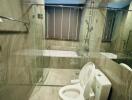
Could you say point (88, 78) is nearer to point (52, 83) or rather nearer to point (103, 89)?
point (103, 89)

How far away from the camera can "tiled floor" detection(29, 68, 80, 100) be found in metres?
2.12

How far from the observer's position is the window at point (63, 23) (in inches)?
161

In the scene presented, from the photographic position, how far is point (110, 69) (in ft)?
4.98

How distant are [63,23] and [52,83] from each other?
96.2 inches

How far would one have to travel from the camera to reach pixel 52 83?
2.61 metres

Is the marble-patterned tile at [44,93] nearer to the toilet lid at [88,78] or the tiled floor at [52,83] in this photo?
the tiled floor at [52,83]

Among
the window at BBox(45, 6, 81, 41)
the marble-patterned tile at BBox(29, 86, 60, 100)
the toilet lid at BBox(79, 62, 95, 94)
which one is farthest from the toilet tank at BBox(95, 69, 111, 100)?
the window at BBox(45, 6, 81, 41)

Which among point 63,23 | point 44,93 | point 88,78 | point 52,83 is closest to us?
point 88,78

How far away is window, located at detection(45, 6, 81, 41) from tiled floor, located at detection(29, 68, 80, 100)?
1.51 meters

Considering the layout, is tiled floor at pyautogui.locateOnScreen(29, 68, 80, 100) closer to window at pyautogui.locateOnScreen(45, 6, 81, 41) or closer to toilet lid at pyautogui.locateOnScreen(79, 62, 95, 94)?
toilet lid at pyautogui.locateOnScreen(79, 62, 95, 94)

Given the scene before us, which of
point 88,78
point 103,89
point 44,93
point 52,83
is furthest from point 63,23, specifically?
point 103,89

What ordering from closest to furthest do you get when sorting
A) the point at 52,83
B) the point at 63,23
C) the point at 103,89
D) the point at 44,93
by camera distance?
1. the point at 103,89
2. the point at 44,93
3. the point at 52,83
4. the point at 63,23

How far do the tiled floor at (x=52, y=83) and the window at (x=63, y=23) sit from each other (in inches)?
59.4

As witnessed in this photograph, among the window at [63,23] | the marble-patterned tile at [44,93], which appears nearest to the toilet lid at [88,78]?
the marble-patterned tile at [44,93]
